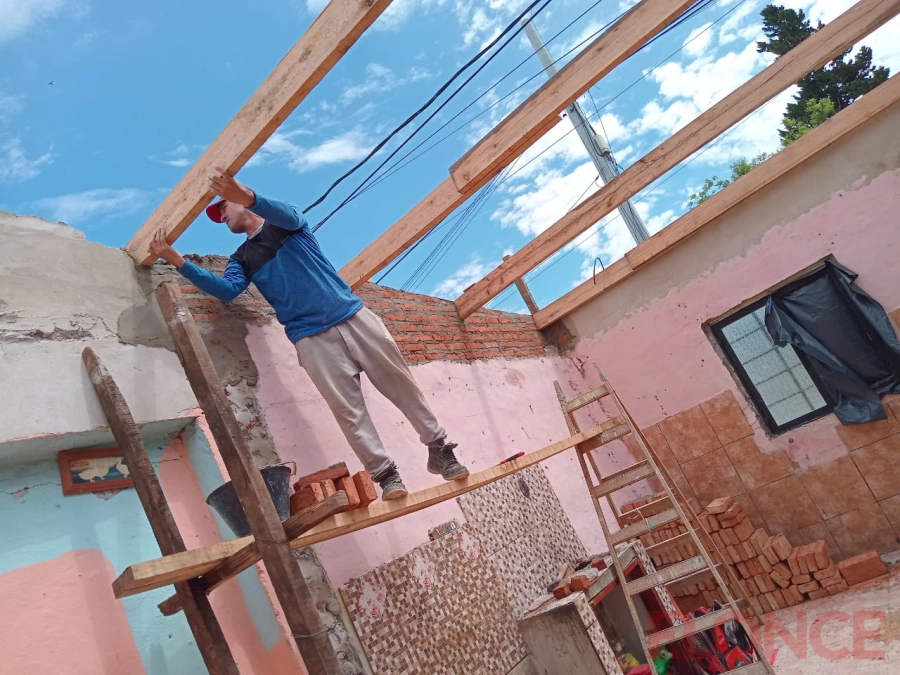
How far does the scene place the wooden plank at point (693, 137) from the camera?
173 inches

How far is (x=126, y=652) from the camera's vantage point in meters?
2.30

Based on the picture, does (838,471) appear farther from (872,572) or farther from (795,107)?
(795,107)

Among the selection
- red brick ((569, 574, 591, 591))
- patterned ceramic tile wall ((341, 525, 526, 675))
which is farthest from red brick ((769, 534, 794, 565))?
patterned ceramic tile wall ((341, 525, 526, 675))

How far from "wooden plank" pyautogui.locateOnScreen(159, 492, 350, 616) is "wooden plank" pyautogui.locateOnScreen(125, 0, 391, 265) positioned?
1.46 metres

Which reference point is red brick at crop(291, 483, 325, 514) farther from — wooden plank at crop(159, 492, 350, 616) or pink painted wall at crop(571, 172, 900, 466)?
pink painted wall at crop(571, 172, 900, 466)

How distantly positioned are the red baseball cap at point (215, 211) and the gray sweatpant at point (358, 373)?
76 cm

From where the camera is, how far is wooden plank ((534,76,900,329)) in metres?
5.07

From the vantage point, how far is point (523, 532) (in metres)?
4.31

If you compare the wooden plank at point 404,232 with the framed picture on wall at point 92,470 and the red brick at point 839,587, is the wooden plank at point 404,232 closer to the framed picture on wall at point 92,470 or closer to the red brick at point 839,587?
the framed picture on wall at point 92,470

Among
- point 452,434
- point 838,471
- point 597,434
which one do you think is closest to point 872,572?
point 838,471

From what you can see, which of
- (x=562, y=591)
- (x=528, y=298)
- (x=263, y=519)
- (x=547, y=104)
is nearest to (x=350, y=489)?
(x=263, y=519)

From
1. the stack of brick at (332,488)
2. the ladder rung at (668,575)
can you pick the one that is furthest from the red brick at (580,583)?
the stack of brick at (332,488)

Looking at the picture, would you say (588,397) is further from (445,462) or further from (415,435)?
(445,462)

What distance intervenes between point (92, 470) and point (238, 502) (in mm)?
695
